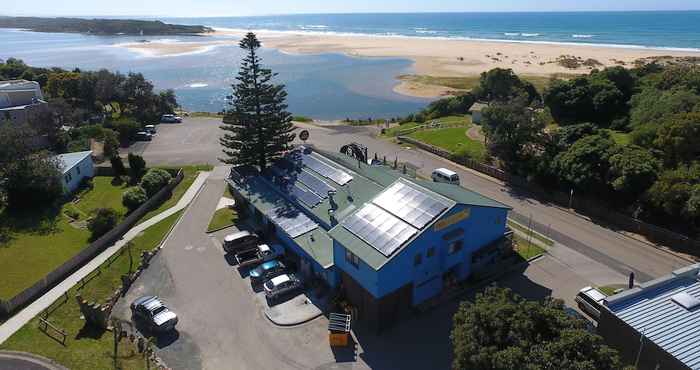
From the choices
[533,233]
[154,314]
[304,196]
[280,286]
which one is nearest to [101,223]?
[154,314]

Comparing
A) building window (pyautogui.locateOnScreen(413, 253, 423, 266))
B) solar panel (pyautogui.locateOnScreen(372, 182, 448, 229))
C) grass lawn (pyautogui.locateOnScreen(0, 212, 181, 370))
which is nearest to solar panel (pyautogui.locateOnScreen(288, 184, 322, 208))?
solar panel (pyautogui.locateOnScreen(372, 182, 448, 229))

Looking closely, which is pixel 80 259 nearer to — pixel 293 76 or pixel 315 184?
pixel 315 184

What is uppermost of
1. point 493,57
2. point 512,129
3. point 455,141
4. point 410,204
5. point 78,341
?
point 493,57

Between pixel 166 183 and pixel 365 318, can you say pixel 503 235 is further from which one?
pixel 166 183

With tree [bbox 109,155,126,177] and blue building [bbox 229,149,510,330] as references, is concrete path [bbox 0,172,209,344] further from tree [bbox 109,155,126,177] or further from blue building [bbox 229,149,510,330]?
blue building [bbox 229,149,510,330]

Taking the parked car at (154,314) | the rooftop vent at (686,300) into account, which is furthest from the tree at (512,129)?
the parked car at (154,314)

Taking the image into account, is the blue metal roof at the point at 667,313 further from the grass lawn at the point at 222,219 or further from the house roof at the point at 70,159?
the house roof at the point at 70,159

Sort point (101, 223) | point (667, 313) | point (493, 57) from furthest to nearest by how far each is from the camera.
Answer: point (493, 57), point (101, 223), point (667, 313)

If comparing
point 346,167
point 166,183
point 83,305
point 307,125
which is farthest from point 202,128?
point 83,305
